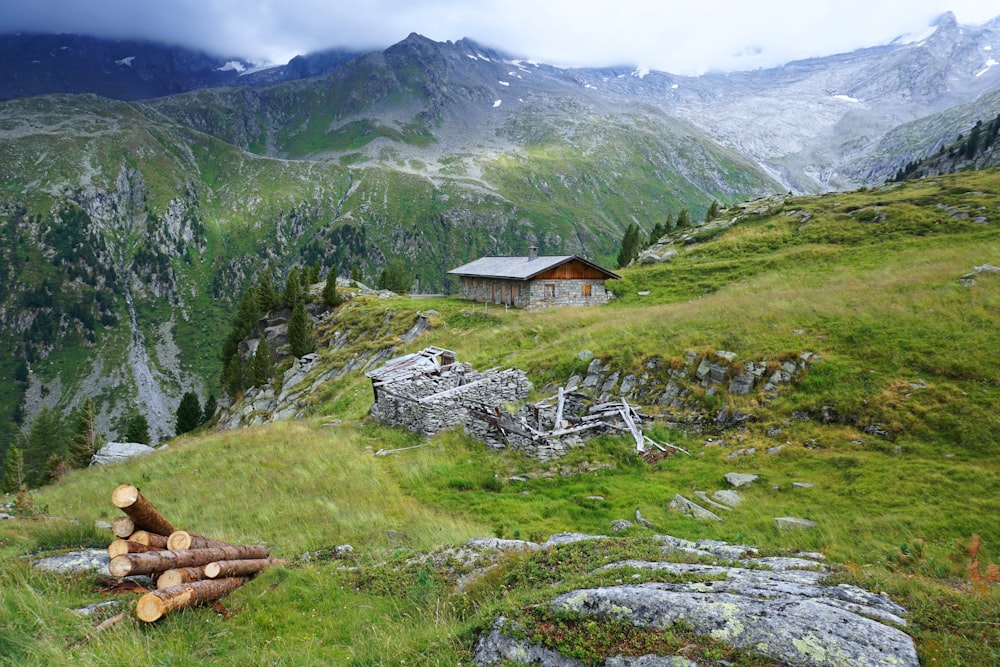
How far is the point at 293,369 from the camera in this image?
58.1 m

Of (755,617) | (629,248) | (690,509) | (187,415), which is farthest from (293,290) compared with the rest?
(755,617)

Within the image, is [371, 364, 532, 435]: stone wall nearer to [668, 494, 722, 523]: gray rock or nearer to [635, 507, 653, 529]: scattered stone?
[635, 507, 653, 529]: scattered stone

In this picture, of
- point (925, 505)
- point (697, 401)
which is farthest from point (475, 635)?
Answer: point (697, 401)

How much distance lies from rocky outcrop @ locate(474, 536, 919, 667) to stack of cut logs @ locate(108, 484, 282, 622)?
5171mm

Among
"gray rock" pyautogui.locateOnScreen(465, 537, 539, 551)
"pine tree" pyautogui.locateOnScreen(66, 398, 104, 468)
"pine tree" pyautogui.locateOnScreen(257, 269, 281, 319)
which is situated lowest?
"pine tree" pyautogui.locateOnScreen(66, 398, 104, 468)

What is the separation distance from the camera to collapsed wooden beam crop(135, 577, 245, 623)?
6.97 meters

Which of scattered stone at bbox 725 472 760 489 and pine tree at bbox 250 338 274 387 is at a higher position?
scattered stone at bbox 725 472 760 489

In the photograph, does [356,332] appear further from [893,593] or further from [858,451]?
[893,593]

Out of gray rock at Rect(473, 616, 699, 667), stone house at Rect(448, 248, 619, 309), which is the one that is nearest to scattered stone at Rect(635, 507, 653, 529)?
gray rock at Rect(473, 616, 699, 667)

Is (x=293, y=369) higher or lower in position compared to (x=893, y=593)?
lower

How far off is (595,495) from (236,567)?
1034cm

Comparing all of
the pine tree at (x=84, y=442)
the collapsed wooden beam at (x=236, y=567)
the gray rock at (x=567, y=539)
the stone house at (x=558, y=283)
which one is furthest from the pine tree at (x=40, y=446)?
the gray rock at (x=567, y=539)

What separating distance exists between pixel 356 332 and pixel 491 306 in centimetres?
1744

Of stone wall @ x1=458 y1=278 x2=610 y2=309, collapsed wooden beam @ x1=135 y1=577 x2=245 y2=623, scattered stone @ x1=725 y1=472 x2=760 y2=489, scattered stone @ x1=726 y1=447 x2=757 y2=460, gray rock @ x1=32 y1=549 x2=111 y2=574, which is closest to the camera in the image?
collapsed wooden beam @ x1=135 y1=577 x2=245 y2=623
